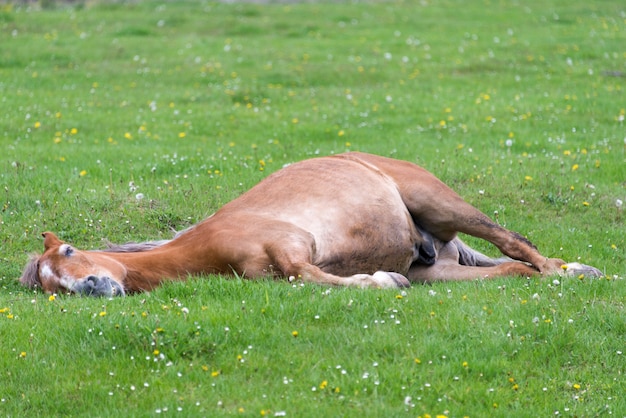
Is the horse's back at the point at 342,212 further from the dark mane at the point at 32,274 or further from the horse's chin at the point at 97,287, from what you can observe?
the dark mane at the point at 32,274

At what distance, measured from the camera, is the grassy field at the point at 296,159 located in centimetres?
575

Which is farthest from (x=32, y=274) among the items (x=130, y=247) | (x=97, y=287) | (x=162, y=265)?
(x=162, y=265)

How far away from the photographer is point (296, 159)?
41.6 feet

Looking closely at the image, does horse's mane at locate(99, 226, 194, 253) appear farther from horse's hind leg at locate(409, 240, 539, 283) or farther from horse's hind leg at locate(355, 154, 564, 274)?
horse's hind leg at locate(409, 240, 539, 283)

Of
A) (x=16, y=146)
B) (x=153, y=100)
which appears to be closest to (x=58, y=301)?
(x=16, y=146)

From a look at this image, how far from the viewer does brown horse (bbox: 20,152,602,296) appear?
7359 mm

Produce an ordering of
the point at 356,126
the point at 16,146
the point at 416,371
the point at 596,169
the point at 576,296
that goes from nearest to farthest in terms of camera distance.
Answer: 1. the point at 416,371
2. the point at 576,296
3. the point at 596,169
4. the point at 16,146
5. the point at 356,126

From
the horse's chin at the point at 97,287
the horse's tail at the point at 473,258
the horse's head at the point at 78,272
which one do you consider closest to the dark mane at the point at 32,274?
the horse's head at the point at 78,272

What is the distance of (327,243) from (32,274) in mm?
2519

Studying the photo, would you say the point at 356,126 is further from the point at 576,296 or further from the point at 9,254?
the point at 576,296

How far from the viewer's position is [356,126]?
49.3ft

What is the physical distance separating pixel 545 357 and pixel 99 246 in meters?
5.08

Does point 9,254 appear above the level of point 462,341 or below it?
below

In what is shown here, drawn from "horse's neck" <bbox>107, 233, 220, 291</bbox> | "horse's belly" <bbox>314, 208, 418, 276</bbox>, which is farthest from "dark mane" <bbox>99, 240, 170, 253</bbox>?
"horse's belly" <bbox>314, 208, 418, 276</bbox>
